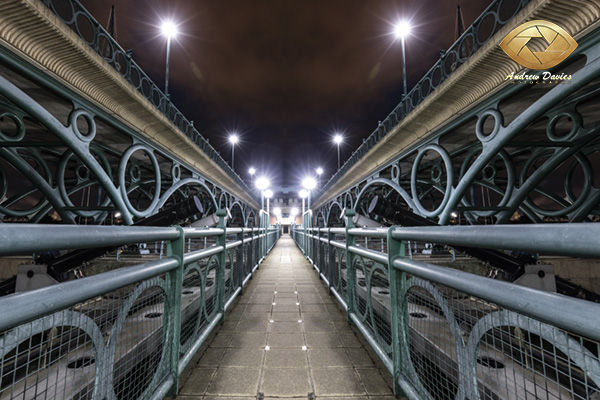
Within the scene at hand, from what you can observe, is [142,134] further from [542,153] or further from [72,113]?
[542,153]

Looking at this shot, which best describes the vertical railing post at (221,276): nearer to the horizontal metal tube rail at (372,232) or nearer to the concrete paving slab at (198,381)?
the concrete paving slab at (198,381)

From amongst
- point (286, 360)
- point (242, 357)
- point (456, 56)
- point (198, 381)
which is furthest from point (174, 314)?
point (456, 56)

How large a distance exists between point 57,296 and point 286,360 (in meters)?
2.41

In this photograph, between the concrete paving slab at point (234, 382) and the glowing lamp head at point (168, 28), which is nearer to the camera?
the concrete paving slab at point (234, 382)

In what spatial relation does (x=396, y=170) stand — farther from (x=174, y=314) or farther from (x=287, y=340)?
(x=174, y=314)

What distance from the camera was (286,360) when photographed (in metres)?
2.77

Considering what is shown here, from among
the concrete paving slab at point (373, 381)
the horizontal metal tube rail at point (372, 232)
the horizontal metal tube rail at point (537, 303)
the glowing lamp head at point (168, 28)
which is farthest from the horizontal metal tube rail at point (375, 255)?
the glowing lamp head at point (168, 28)

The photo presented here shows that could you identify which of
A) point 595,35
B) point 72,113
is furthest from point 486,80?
point 72,113

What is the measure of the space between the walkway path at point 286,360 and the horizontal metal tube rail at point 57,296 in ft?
4.90

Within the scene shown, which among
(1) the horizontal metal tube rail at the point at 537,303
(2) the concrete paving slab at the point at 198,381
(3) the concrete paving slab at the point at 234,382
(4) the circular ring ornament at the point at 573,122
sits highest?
(4) the circular ring ornament at the point at 573,122

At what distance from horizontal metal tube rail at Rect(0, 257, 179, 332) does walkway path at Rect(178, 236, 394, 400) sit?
149 centimetres

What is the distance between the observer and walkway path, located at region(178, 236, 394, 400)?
7.41 feet

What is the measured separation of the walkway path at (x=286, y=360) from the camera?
7.41 ft

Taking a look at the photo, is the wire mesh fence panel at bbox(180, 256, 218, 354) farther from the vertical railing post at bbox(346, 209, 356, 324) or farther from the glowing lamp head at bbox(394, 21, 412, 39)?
the glowing lamp head at bbox(394, 21, 412, 39)
